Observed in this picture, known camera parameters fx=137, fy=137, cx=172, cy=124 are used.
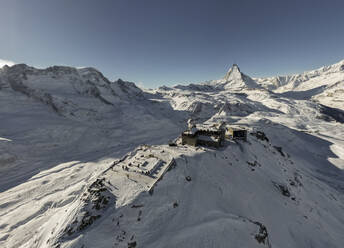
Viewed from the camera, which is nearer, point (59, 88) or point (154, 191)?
point (154, 191)

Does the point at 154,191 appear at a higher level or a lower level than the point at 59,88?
lower

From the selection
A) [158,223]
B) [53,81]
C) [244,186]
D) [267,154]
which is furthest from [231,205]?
[53,81]

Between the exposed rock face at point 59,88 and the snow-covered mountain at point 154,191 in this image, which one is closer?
the snow-covered mountain at point 154,191

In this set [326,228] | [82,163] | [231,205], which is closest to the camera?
[231,205]

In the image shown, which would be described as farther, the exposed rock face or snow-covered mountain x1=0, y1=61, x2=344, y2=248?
the exposed rock face

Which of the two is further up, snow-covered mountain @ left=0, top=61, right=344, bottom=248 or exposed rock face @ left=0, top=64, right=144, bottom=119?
exposed rock face @ left=0, top=64, right=144, bottom=119

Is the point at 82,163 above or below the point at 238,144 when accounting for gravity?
below

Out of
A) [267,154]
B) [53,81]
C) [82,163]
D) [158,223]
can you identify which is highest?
[53,81]

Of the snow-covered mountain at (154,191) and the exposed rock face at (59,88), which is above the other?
the exposed rock face at (59,88)

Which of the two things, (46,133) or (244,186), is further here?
Answer: (46,133)

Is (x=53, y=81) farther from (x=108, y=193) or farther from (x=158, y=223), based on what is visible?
(x=158, y=223)

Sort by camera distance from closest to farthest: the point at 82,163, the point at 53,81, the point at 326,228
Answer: the point at 326,228 < the point at 82,163 < the point at 53,81
